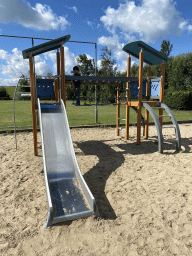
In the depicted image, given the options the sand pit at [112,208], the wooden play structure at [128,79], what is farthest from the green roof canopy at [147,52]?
the sand pit at [112,208]

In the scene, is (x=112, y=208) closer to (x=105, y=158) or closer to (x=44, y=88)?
(x=105, y=158)

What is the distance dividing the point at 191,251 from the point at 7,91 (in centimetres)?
3832

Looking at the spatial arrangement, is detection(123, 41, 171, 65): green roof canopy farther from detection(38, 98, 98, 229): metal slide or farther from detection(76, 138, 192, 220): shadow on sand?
detection(38, 98, 98, 229): metal slide

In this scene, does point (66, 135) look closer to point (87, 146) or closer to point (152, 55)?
point (87, 146)

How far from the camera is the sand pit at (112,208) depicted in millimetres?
2102

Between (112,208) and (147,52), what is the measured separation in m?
5.13

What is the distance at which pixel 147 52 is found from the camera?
611 centimetres

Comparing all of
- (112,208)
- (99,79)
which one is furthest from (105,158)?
(99,79)

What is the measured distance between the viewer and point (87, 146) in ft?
20.1

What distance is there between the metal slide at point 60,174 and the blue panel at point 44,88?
0.52 metres

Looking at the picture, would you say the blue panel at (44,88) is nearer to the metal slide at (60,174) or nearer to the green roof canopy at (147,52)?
the metal slide at (60,174)

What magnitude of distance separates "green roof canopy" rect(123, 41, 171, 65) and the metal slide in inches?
119

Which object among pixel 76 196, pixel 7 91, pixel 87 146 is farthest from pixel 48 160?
pixel 7 91

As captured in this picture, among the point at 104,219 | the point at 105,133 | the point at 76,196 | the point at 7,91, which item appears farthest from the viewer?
the point at 7,91
